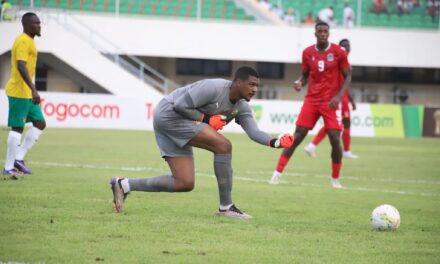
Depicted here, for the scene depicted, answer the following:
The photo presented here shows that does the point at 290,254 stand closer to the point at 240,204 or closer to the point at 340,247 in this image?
the point at 340,247

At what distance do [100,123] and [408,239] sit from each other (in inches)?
893

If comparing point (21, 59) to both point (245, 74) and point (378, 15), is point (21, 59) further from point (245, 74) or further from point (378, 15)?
point (378, 15)

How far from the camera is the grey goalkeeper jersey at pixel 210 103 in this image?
349 inches

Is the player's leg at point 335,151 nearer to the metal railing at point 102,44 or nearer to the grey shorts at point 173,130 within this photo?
the grey shorts at point 173,130

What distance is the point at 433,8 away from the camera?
131 ft

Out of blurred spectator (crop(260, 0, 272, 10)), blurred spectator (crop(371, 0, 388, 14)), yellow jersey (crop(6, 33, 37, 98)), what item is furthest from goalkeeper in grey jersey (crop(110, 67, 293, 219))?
blurred spectator (crop(371, 0, 388, 14))

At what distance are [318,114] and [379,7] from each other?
1070 inches

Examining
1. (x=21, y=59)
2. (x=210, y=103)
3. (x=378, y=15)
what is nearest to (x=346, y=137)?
(x=21, y=59)

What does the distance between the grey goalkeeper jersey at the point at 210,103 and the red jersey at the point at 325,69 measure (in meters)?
4.61

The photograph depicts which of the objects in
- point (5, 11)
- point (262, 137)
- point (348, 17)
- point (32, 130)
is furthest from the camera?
point (348, 17)

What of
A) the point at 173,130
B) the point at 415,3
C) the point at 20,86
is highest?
the point at 415,3

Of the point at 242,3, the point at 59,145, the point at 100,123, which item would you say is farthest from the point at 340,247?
the point at 242,3

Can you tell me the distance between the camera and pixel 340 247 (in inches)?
304

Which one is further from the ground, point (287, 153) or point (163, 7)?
point (163, 7)
